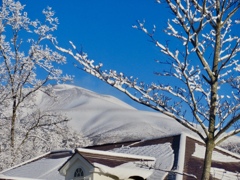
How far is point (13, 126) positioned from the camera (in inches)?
1078

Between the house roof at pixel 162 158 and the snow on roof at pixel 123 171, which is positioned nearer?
the snow on roof at pixel 123 171

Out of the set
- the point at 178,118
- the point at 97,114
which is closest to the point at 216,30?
the point at 178,118

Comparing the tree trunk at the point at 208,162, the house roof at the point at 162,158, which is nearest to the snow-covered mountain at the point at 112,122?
the house roof at the point at 162,158

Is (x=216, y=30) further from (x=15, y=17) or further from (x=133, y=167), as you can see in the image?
(x=15, y=17)

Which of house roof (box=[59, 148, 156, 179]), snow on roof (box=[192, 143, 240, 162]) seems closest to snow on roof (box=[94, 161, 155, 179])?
house roof (box=[59, 148, 156, 179])

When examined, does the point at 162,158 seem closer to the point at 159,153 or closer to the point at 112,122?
the point at 159,153

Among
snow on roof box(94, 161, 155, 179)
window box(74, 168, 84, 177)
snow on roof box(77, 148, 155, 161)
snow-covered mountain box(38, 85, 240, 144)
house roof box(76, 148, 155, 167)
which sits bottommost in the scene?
window box(74, 168, 84, 177)

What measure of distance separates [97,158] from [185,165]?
2.76 metres

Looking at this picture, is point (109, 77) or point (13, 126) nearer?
point (109, 77)

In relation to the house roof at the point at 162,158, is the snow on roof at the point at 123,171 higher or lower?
lower

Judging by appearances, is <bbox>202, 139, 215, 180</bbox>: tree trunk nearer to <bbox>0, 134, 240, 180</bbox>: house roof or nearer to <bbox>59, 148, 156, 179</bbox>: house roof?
<bbox>59, 148, 156, 179</bbox>: house roof

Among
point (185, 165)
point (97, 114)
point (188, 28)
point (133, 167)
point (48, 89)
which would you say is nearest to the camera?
point (188, 28)

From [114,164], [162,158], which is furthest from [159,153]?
[114,164]

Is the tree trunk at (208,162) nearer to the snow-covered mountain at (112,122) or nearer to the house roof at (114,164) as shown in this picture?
the house roof at (114,164)
